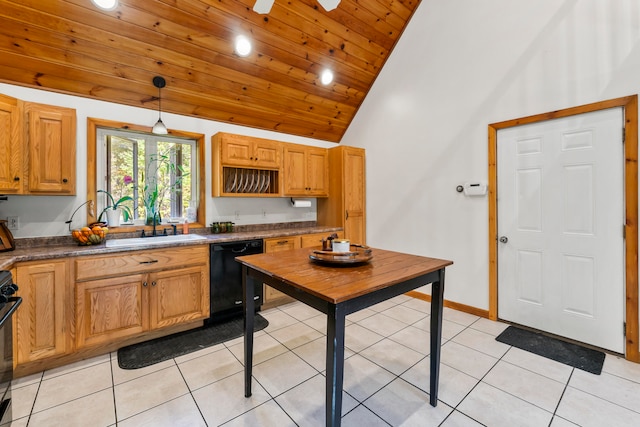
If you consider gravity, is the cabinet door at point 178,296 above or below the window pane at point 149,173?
→ below

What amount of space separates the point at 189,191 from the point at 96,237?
1175 mm

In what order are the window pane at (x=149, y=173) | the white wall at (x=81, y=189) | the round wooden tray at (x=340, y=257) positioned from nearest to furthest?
1. the round wooden tray at (x=340, y=257)
2. the white wall at (x=81, y=189)
3. the window pane at (x=149, y=173)

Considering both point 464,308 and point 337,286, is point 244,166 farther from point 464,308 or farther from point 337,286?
point 464,308

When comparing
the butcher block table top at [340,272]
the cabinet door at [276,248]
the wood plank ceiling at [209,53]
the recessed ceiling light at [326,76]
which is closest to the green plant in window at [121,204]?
the wood plank ceiling at [209,53]

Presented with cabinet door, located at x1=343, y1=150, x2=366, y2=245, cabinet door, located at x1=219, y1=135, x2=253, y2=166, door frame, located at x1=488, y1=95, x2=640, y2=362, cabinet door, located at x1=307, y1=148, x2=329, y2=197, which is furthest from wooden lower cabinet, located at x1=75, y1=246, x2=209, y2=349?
door frame, located at x1=488, y1=95, x2=640, y2=362

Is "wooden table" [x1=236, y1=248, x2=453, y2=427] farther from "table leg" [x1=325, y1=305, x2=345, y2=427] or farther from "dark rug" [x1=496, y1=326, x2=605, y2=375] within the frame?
"dark rug" [x1=496, y1=326, x2=605, y2=375]

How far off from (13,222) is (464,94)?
182 inches

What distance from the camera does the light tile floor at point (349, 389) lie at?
1769mm

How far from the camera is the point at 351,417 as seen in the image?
178 cm

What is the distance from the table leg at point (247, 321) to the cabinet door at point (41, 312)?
1529mm

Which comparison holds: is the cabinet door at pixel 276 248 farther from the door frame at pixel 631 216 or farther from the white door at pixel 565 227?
the door frame at pixel 631 216

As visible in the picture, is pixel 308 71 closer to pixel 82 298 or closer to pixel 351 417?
pixel 82 298

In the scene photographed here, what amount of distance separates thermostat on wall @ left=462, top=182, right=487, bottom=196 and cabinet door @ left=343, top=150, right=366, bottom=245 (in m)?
1.52

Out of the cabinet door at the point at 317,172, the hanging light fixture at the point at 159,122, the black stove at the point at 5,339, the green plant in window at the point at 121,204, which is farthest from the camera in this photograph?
the cabinet door at the point at 317,172
